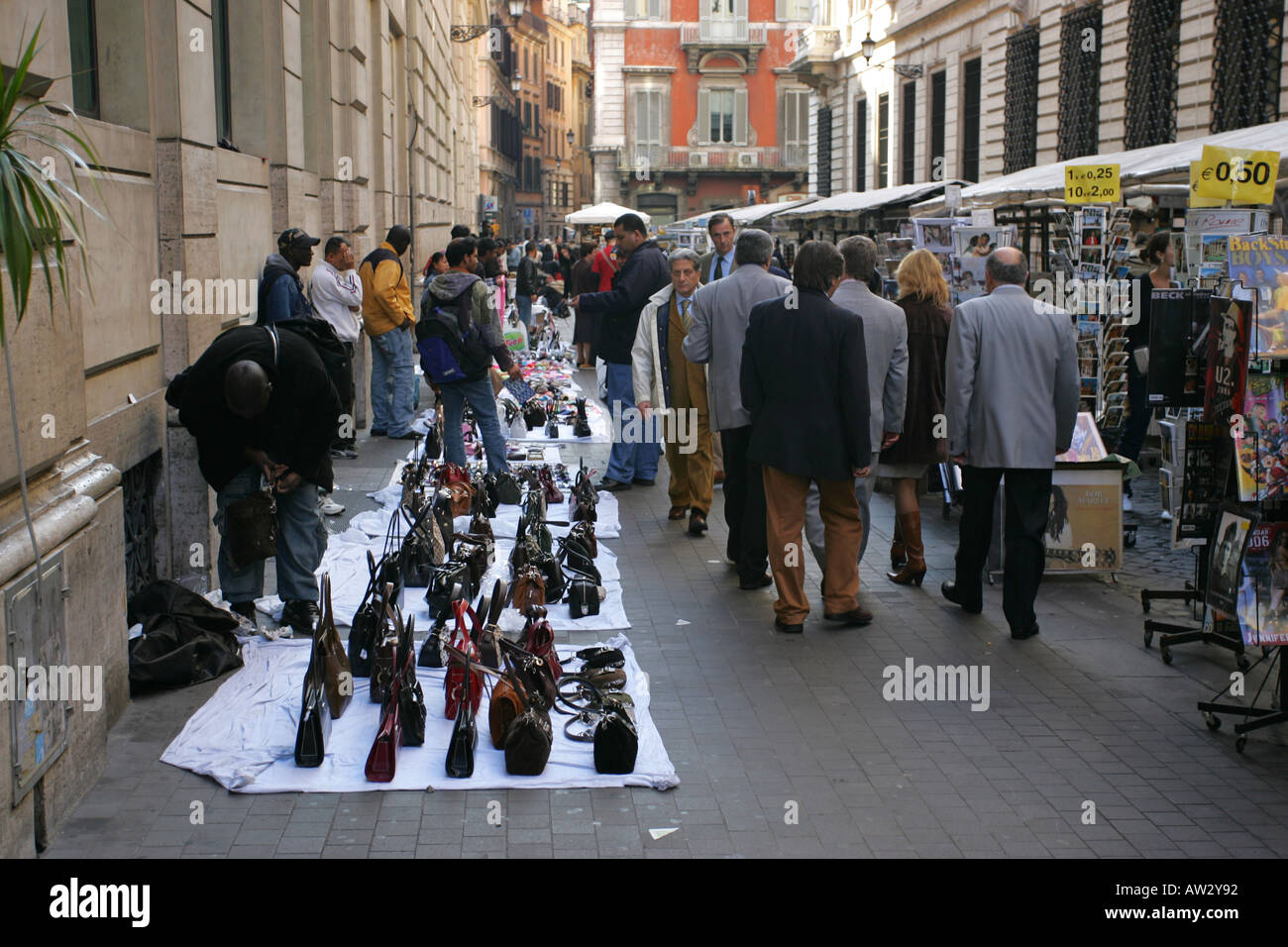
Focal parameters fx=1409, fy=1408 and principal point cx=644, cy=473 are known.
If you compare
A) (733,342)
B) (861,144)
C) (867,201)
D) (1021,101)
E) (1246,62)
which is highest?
(861,144)

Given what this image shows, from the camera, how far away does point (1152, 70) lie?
66.1 feet

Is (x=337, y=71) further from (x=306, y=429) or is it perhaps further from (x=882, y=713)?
(x=882, y=713)

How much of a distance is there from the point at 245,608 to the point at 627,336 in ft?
16.8

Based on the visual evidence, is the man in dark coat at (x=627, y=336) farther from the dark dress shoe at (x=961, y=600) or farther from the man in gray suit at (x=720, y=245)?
Result: the dark dress shoe at (x=961, y=600)

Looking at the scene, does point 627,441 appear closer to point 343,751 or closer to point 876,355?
point 876,355

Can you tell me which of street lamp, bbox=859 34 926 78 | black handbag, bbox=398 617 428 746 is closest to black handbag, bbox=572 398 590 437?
black handbag, bbox=398 617 428 746

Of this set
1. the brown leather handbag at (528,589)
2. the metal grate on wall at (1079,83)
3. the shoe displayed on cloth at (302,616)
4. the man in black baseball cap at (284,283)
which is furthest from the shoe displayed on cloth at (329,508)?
the metal grate on wall at (1079,83)

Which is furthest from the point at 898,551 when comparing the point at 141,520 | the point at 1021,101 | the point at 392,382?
the point at 1021,101

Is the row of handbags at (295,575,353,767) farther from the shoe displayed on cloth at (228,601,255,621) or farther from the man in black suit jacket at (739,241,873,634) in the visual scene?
the man in black suit jacket at (739,241,873,634)

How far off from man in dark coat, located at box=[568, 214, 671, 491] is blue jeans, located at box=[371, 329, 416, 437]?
3.25 m

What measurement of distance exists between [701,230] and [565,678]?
27383 millimetres

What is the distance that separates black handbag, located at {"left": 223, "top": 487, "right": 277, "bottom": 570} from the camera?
22.8 ft

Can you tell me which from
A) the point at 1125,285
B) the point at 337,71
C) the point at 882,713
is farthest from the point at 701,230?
the point at 882,713

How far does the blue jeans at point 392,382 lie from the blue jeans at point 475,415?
3.36 meters
